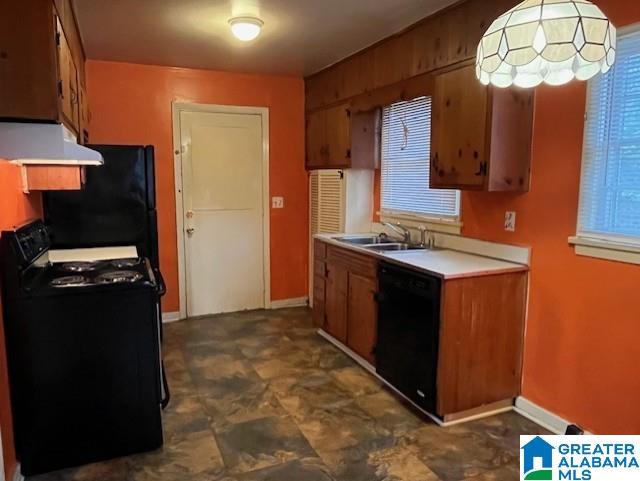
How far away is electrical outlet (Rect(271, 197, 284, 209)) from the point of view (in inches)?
196

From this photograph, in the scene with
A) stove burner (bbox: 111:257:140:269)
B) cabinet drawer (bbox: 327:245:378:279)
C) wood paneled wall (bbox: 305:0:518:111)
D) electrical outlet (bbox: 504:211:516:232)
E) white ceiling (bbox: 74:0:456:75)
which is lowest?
cabinet drawer (bbox: 327:245:378:279)

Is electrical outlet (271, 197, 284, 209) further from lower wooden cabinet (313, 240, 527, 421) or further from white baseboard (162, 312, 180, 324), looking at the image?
lower wooden cabinet (313, 240, 527, 421)

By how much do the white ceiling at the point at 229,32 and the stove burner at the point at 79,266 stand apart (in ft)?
5.01

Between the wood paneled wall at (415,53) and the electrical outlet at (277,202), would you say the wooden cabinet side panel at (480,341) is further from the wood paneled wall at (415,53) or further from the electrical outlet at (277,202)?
the electrical outlet at (277,202)

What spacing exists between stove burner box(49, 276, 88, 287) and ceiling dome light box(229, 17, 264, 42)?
175cm

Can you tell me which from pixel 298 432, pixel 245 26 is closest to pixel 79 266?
pixel 298 432

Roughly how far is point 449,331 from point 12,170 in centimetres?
242

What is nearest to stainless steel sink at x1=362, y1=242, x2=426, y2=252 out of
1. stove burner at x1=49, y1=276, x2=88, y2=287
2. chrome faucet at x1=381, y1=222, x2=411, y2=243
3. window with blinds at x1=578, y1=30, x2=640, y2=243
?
chrome faucet at x1=381, y1=222, x2=411, y2=243

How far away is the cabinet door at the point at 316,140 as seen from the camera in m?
4.60

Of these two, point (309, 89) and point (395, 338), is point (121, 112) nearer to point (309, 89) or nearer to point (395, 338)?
point (309, 89)

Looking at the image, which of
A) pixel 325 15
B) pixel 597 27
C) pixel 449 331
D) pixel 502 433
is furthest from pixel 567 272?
pixel 325 15

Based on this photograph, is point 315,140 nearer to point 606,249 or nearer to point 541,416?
point 606,249

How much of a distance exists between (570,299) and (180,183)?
11.3 feet

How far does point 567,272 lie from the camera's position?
252 cm
